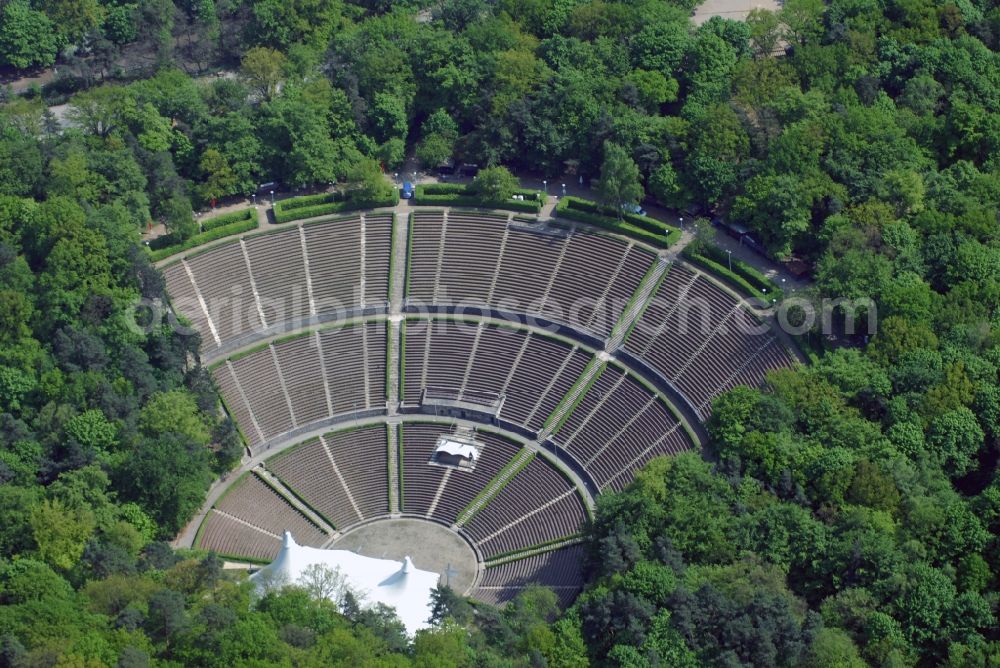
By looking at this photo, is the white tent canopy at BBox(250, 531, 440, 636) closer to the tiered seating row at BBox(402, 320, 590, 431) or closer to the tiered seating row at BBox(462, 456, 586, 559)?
the tiered seating row at BBox(462, 456, 586, 559)

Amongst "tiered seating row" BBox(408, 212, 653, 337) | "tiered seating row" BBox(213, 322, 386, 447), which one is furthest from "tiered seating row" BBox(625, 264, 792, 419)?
"tiered seating row" BBox(213, 322, 386, 447)

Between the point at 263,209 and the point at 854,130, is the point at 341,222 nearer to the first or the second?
the point at 263,209

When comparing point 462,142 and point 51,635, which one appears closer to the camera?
point 51,635

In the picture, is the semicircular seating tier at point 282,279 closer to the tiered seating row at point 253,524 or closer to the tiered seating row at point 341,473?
the tiered seating row at point 341,473

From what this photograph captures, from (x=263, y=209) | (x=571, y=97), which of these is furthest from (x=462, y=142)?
(x=263, y=209)

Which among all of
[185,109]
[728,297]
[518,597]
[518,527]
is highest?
[185,109]

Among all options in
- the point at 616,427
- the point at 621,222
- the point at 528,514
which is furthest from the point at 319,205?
the point at 528,514
